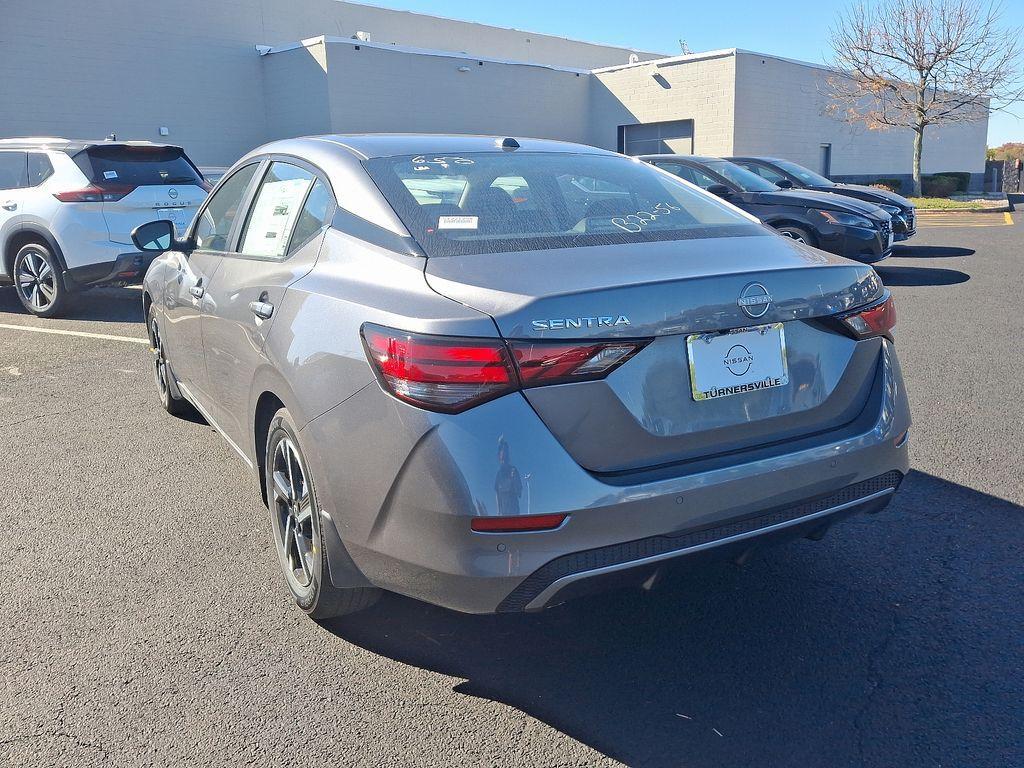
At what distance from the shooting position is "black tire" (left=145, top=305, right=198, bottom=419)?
5.37 meters

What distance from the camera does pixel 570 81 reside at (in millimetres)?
32438

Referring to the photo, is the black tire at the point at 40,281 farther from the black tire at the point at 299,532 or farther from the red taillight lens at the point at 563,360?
the red taillight lens at the point at 563,360

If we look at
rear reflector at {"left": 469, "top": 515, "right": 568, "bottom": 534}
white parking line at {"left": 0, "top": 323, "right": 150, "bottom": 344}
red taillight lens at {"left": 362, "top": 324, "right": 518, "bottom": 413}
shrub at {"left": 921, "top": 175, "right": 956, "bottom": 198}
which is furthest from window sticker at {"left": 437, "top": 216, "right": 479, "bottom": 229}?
shrub at {"left": 921, "top": 175, "right": 956, "bottom": 198}

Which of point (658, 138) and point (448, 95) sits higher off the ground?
point (448, 95)

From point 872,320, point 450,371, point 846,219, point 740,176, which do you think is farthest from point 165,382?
point 740,176

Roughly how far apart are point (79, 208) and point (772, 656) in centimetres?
862

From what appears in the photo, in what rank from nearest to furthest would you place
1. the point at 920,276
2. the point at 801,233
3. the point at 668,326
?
the point at 668,326 → the point at 801,233 → the point at 920,276

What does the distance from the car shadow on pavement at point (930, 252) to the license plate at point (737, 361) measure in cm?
1269

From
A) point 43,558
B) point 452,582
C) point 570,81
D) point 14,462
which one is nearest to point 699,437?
point 452,582

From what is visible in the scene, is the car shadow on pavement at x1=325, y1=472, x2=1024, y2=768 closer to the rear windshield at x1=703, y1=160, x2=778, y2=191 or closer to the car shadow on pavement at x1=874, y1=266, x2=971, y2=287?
the car shadow on pavement at x1=874, y1=266, x2=971, y2=287

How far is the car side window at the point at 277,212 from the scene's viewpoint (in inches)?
134

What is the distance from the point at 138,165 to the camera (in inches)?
377

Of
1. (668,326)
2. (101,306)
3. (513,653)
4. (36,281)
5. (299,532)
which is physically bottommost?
(513,653)

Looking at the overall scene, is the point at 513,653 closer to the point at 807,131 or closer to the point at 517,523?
the point at 517,523
